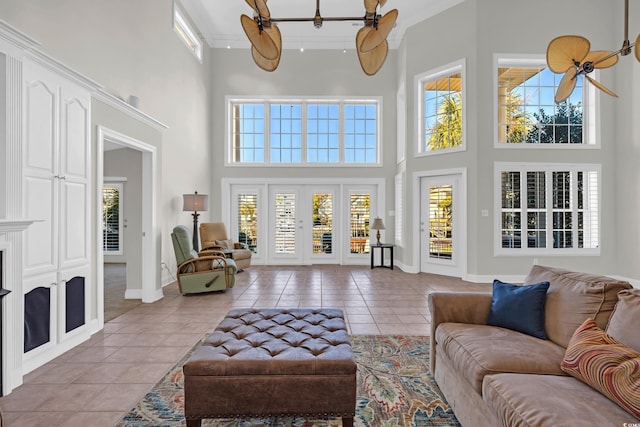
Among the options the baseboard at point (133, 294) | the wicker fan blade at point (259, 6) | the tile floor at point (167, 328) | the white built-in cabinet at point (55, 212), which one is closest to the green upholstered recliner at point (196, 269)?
the tile floor at point (167, 328)

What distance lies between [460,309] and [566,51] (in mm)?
2782

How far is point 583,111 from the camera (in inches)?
248

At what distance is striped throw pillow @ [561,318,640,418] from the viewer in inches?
51.2

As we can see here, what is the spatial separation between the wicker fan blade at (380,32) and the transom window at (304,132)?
5.87 meters

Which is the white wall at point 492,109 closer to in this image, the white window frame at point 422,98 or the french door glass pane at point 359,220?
the white window frame at point 422,98

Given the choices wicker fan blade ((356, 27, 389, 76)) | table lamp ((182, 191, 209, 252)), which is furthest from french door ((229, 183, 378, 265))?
wicker fan blade ((356, 27, 389, 76))

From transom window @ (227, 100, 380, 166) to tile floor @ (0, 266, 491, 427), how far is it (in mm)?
2887

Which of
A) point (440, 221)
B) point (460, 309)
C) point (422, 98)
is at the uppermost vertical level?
point (422, 98)

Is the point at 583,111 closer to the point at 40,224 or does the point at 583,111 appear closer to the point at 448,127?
the point at 448,127

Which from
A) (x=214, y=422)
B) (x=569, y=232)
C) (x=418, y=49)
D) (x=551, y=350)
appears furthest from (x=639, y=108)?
(x=214, y=422)

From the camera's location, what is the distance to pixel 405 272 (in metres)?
7.08

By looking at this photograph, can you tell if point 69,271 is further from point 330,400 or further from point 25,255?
point 330,400

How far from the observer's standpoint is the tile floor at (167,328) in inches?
86.9

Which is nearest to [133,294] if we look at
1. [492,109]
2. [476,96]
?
[476,96]
